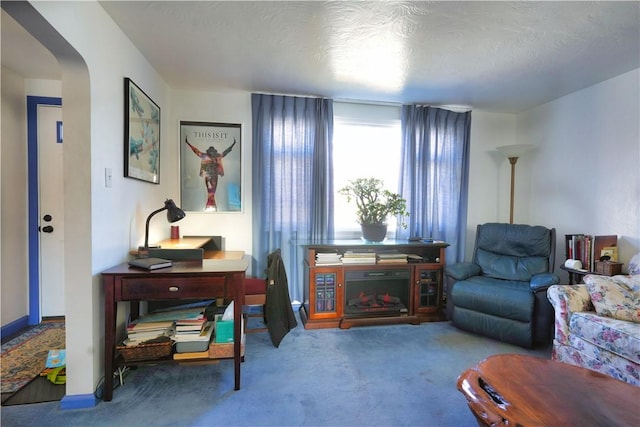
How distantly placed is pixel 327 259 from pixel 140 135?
1868 mm

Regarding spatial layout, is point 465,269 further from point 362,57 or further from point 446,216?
point 362,57

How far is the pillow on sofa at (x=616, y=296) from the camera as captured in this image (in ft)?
6.10

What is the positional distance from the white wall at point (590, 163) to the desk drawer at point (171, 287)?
3.41 meters

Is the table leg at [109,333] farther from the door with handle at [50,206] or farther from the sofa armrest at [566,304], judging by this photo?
the sofa armrest at [566,304]

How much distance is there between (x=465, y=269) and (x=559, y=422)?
78.3 inches

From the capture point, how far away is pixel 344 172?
11.0 feet

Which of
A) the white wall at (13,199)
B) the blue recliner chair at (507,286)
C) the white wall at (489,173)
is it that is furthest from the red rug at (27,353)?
the white wall at (489,173)

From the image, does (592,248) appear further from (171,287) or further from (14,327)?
(14,327)

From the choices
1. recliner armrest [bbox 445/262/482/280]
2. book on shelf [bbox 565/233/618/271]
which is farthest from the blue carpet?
book on shelf [bbox 565/233/618/271]

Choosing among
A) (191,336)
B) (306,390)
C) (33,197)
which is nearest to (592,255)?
(306,390)

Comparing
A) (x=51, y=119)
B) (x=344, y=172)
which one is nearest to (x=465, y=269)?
(x=344, y=172)

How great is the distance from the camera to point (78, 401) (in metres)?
1.60

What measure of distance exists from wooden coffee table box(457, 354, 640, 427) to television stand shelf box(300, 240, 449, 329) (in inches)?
60.2

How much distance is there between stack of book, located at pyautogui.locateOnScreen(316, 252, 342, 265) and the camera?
2742mm
